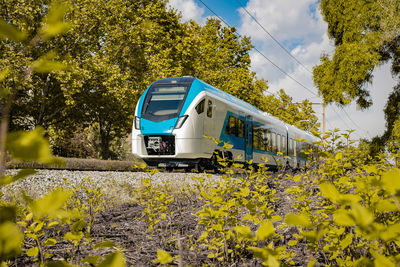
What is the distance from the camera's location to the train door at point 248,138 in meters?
13.4


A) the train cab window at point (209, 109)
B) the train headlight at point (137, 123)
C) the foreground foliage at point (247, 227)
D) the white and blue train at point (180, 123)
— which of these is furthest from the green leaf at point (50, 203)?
the train cab window at point (209, 109)

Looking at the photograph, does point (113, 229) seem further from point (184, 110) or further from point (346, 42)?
point (346, 42)

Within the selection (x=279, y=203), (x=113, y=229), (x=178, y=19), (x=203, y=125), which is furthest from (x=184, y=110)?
(x=178, y=19)

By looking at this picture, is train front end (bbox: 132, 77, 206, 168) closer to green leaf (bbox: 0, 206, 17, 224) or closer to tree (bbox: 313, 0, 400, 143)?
tree (bbox: 313, 0, 400, 143)

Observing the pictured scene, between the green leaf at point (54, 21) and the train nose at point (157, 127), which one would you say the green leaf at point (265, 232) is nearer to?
the green leaf at point (54, 21)

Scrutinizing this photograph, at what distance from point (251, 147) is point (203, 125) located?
3840 mm

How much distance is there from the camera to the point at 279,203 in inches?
150

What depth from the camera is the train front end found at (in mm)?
10203

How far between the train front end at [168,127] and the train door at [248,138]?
3.30m

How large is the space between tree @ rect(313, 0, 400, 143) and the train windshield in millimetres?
7522

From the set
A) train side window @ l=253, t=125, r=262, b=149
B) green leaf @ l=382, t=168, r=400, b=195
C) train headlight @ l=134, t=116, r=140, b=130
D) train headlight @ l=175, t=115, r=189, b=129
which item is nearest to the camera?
green leaf @ l=382, t=168, r=400, b=195

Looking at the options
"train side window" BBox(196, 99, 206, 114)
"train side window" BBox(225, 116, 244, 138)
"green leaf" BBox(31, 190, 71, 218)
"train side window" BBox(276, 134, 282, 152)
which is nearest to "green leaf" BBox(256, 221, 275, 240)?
"green leaf" BBox(31, 190, 71, 218)

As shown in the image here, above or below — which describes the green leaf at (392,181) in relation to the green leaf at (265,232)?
above

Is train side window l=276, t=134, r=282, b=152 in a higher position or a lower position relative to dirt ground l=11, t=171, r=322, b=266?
higher
